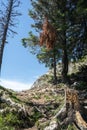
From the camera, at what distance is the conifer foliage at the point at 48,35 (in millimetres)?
38516

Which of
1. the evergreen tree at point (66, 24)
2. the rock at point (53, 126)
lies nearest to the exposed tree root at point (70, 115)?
the rock at point (53, 126)

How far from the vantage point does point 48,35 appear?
39.2m

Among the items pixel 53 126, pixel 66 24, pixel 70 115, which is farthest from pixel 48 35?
pixel 53 126

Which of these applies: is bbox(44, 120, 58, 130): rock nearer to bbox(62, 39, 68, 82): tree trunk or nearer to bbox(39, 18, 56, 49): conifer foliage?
bbox(62, 39, 68, 82): tree trunk

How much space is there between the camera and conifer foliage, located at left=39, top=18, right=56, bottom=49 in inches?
1516

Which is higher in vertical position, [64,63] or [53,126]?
[64,63]

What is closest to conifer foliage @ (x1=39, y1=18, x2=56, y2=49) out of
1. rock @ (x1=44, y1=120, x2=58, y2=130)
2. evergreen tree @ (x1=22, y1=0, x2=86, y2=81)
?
evergreen tree @ (x1=22, y1=0, x2=86, y2=81)

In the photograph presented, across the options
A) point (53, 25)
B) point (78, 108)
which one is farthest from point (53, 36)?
point (78, 108)

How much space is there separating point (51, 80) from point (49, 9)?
804 cm

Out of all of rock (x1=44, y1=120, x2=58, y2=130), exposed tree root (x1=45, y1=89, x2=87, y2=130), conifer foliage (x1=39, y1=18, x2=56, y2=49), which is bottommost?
rock (x1=44, y1=120, x2=58, y2=130)

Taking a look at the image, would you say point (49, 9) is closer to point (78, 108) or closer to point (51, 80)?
point (51, 80)

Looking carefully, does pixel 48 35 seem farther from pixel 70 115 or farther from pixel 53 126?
pixel 53 126

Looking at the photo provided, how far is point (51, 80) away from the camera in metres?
40.2

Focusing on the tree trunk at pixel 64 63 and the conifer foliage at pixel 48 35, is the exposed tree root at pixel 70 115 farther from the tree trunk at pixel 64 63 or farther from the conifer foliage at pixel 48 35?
the conifer foliage at pixel 48 35
